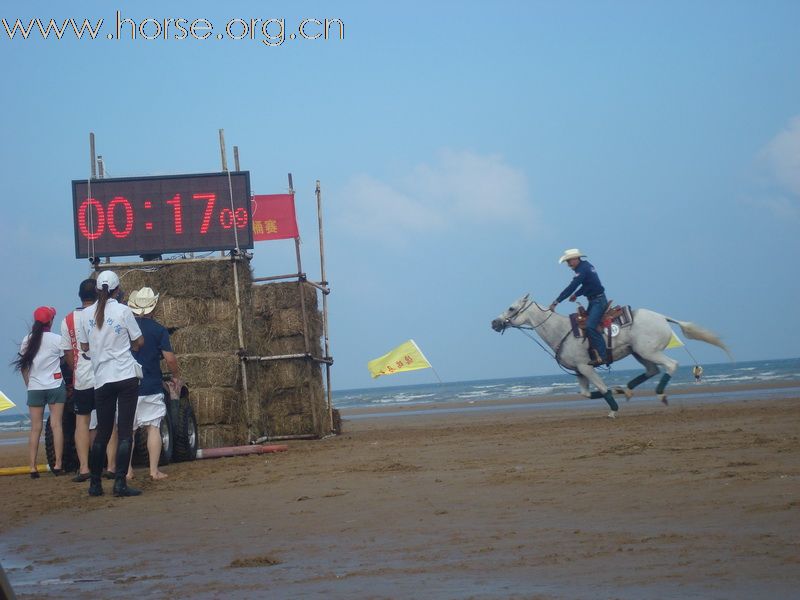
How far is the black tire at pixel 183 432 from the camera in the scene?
1238 cm

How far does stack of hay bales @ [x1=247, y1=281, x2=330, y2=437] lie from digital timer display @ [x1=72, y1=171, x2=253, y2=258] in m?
1.21

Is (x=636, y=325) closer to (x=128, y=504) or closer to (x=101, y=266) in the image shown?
(x=101, y=266)

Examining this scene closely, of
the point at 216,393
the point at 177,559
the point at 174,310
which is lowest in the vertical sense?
the point at 177,559

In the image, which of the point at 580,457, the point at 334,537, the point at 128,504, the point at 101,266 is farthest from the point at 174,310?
the point at 334,537

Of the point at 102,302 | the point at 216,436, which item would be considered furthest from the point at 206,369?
the point at 102,302

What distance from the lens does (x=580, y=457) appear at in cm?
909

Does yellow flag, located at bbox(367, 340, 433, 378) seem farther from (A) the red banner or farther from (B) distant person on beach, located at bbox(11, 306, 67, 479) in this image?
(B) distant person on beach, located at bbox(11, 306, 67, 479)

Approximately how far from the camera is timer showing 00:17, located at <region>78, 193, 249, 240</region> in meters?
14.1

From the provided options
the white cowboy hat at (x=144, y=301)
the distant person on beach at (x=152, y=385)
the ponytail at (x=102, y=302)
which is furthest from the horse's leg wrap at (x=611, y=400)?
the ponytail at (x=102, y=302)

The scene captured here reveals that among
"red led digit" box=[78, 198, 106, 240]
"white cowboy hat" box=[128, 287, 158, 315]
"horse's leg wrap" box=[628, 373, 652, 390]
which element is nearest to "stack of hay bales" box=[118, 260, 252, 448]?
"red led digit" box=[78, 198, 106, 240]

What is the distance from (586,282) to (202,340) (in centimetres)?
567

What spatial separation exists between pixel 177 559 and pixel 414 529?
1.35 metres

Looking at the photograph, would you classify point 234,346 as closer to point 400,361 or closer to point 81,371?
point 81,371

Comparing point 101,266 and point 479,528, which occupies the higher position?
point 101,266
